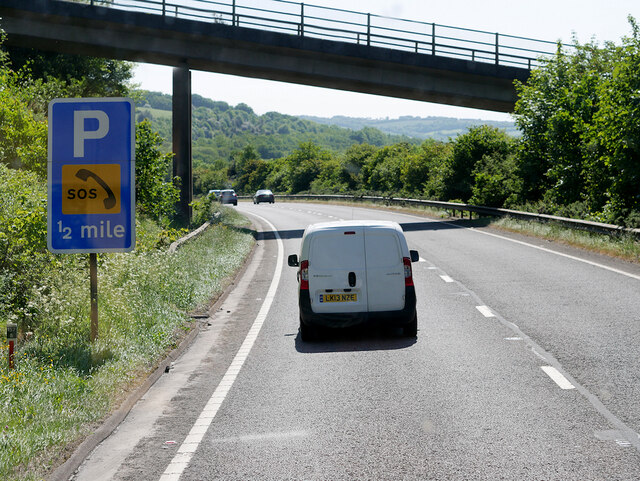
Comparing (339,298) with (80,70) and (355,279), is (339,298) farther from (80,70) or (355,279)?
(80,70)

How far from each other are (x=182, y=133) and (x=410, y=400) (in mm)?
31438

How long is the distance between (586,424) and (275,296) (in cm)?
945

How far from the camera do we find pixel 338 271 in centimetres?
1084

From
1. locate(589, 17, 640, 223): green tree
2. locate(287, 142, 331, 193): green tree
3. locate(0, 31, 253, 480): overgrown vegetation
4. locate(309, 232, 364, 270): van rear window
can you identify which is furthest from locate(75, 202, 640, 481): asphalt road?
locate(287, 142, 331, 193): green tree

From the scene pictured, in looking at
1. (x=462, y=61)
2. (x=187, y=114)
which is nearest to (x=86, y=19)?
(x=187, y=114)

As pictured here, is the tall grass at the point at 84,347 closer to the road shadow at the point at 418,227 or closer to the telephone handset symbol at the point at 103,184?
the telephone handset symbol at the point at 103,184

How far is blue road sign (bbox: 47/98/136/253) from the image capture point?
359 inches

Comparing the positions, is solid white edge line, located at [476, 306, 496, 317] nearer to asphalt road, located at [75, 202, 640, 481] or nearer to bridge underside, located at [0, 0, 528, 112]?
asphalt road, located at [75, 202, 640, 481]

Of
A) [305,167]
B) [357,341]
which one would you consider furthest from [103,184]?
[305,167]

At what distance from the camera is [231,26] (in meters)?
35.0

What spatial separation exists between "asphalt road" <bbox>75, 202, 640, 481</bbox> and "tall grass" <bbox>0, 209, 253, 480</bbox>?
0.39 m

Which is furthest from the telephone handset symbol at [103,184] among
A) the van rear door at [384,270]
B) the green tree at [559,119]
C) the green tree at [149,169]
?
the green tree at [559,119]

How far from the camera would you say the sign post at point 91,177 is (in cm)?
912

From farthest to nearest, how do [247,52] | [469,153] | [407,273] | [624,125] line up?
[469,153]
[247,52]
[624,125]
[407,273]
